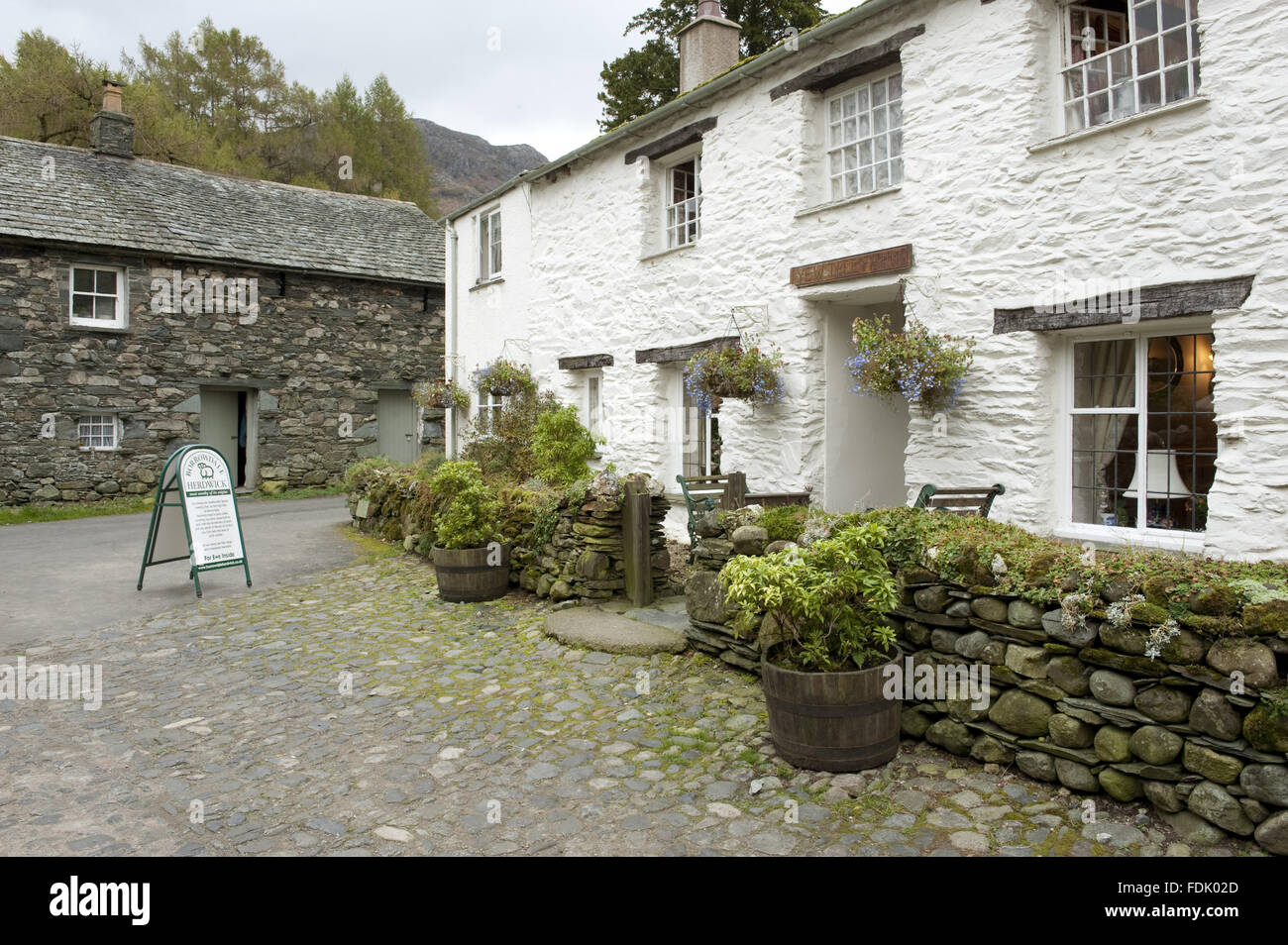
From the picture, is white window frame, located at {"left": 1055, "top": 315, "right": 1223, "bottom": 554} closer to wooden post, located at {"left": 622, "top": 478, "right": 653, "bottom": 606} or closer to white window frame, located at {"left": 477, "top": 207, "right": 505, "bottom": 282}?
wooden post, located at {"left": 622, "top": 478, "right": 653, "bottom": 606}

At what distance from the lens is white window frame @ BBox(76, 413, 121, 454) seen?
53.1 ft

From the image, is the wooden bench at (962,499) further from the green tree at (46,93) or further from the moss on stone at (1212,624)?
the green tree at (46,93)

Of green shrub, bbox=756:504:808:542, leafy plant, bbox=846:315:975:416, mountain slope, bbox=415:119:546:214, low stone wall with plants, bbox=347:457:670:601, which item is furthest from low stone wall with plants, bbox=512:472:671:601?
mountain slope, bbox=415:119:546:214

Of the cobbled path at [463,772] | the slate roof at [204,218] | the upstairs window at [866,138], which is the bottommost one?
the cobbled path at [463,772]

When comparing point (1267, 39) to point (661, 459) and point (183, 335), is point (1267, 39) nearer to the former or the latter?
point (661, 459)

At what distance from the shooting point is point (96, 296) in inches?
642

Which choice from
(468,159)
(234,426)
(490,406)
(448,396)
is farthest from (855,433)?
(468,159)

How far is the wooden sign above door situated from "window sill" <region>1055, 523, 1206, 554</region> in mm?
2748

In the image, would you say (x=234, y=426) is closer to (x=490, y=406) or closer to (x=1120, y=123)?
(x=490, y=406)

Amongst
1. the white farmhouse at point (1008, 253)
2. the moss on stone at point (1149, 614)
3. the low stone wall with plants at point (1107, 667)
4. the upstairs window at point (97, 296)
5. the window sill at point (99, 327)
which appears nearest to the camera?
the low stone wall with plants at point (1107, 667)

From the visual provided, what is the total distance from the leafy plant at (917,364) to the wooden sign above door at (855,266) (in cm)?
63

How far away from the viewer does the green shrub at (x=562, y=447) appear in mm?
11070

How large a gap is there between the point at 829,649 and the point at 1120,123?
4620mm


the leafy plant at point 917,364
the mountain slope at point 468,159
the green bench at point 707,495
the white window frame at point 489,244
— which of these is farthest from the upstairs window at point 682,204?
the mountain slope at point 468,159
